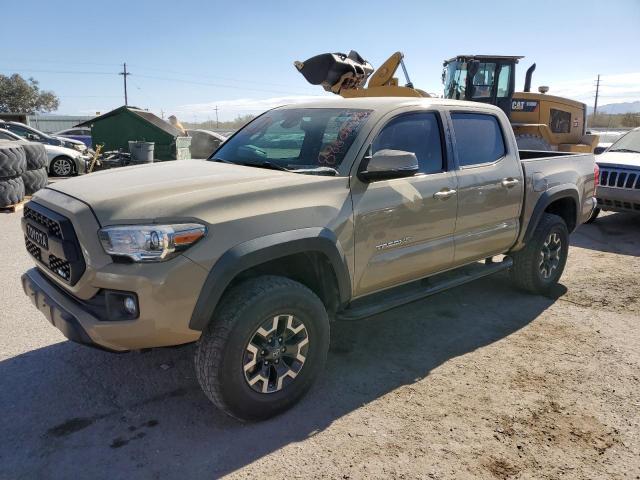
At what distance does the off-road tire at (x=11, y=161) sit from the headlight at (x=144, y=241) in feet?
24.4

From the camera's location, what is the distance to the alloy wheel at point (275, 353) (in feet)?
9.83

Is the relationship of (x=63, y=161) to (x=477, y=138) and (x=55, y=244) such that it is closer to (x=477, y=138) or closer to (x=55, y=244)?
(x=55, y=244)

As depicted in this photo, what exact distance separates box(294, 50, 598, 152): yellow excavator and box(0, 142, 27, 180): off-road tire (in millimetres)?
5844

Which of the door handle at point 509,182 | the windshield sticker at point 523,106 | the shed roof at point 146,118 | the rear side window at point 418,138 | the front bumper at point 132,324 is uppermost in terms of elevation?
the windshield sticker at point 523,106

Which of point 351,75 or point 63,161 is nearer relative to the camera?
point 351,75

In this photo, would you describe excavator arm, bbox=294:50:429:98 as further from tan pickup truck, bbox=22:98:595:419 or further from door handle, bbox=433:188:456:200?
door handle, bbox=433:188:456:200

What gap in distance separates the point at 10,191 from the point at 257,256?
7.88m

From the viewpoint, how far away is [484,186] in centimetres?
426

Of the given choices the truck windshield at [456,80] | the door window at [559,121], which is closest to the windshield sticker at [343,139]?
the truck windshield at [456,80]

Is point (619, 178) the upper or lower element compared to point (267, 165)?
lower

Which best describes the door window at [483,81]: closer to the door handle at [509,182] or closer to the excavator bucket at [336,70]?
the excavator bucket at [336,70]

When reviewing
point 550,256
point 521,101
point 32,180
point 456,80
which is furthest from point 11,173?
point 521,101

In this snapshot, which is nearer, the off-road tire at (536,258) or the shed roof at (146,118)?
the off-road tire at (536,258)

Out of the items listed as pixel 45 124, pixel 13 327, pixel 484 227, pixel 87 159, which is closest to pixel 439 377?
pixel 484 227
